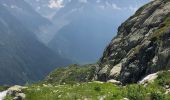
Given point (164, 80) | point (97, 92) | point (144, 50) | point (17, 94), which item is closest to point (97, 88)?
point (97, 92)

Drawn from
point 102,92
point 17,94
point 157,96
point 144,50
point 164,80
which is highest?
point 144,50

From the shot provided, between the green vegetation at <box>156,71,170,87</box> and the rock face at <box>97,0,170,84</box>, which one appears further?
the rock face at <box>97,0,170,84</box>

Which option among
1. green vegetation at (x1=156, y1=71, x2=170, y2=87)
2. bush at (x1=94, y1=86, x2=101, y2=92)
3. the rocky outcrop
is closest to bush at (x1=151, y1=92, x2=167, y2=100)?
green vegetation at (x1=156, y1=71, x2=170, y2=87)

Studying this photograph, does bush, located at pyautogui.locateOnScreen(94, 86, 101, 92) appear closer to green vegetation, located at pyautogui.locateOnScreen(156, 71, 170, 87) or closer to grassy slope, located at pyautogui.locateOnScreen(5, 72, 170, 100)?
grassy slope, located at pyautogui.locateOnScreen(5, 72, 170, 100)

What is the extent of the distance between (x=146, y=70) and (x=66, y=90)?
29.6 metres

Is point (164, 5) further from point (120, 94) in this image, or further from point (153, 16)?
point (120, 94)

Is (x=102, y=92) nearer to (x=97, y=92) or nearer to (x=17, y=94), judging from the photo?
(x=97, y=92)

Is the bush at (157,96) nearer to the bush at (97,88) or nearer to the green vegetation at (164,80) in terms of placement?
the green vegetation at (164,80)

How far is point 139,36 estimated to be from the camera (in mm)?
87188

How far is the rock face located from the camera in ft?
204

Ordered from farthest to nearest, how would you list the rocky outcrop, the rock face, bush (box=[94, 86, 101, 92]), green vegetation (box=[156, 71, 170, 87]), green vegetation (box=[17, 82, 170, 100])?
the rock face < green vegetation (box=[156, 71, 170, 87]) < the rocky outcrop < bush (box=[94, 86, 101, 92]) < green vegetation (box=[17, 82, 170, 100])

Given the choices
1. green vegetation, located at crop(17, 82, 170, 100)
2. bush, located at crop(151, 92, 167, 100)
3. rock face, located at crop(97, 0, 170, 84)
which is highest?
rock face, located at crop(97, 0, 170, 84)

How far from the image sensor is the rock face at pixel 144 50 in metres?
62.1

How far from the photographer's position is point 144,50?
6950cm
